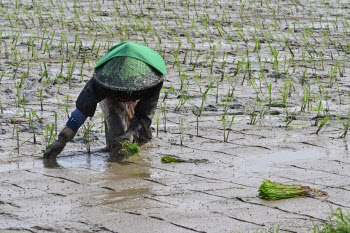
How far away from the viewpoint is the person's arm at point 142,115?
15.9 feet

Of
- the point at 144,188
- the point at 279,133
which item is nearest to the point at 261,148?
the point at 279,133

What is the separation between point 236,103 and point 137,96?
187 cm

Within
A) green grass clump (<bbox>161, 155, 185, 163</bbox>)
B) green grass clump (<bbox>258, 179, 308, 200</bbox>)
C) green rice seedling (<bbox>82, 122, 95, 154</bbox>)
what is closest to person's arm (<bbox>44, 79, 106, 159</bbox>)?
green rice seedling (<bbox>82, 122, 95, 154</bbox>)

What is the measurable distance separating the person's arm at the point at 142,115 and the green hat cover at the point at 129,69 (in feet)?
0.65

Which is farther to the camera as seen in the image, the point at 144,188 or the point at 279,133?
the point at 279,133

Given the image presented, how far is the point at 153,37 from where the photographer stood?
9352 mm

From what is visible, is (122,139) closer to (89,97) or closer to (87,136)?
(89,97)

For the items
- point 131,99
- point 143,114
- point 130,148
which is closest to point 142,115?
point 143,114

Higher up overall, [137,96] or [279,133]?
[137,96]

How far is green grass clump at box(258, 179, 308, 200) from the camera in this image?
3.81m

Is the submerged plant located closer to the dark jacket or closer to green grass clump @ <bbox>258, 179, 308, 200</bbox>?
green grass clump @ <bbox>258, 179, 308, 200</bbox>

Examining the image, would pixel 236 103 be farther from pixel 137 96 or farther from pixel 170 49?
pixel 170 49

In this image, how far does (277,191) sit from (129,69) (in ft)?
4.42

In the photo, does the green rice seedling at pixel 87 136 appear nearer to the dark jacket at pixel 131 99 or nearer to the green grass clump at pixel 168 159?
the dark jacket at pixel 131 99
